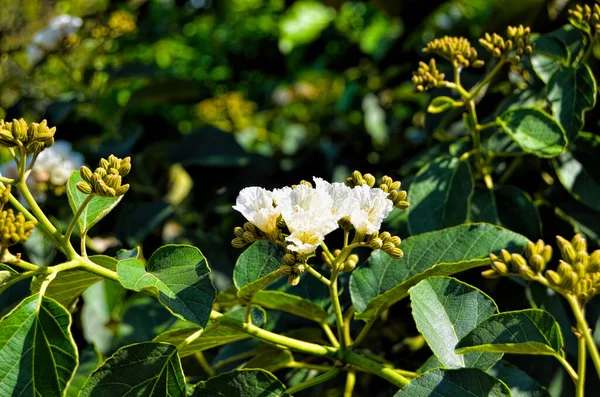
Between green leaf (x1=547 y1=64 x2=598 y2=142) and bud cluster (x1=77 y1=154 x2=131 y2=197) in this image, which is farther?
green leaf (x1=547 y1=64 x2=598 y2=142)

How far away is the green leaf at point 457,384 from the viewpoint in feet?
2.36

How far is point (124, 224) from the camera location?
1.64 meters

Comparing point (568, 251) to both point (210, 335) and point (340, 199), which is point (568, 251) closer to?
point (340, 199)

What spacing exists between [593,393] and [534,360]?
153 mm

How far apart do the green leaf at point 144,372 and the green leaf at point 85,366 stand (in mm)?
352

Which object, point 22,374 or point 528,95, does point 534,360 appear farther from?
point 22,374

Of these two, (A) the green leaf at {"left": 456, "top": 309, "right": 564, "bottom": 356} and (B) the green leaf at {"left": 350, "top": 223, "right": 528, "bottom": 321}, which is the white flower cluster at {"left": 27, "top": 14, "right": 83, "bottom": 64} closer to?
(B) the green leaf at {"left": 350, "top": 223, "right": 528, "bottom": 321}

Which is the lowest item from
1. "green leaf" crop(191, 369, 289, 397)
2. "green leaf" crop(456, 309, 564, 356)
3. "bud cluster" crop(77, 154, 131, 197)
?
"green leaf" crop(191, 369, 289, 397)

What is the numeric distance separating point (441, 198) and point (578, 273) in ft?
1.46

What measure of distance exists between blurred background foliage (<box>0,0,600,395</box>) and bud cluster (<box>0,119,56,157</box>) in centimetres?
54

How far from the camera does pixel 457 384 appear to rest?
0.74m

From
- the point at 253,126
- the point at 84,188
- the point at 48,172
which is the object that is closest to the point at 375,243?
the point at 84,188

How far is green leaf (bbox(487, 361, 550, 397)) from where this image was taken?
0.88m

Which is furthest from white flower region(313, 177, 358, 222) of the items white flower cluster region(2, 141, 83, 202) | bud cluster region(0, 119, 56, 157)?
white flower cluster region(2, 141, 83, 202)
